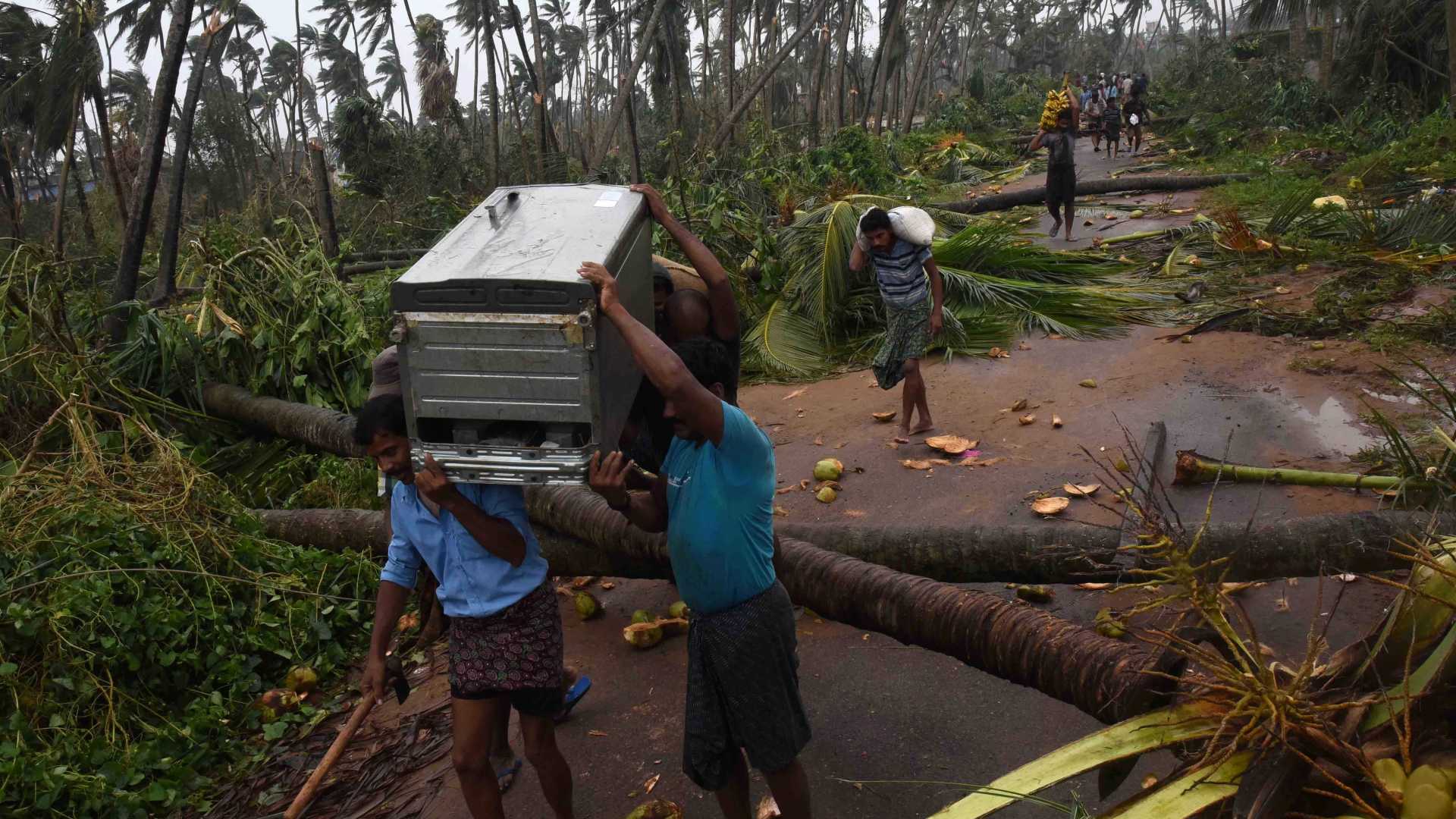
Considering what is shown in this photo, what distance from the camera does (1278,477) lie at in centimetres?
426

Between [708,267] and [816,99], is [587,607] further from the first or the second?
[816,99]

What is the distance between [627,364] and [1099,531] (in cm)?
188

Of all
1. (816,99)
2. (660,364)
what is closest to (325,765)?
(660,364)

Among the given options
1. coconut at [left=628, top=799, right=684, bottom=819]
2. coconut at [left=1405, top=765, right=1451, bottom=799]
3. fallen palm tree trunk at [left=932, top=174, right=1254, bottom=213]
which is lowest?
coconut at [left=628, top=799, right=684, bottom=819]

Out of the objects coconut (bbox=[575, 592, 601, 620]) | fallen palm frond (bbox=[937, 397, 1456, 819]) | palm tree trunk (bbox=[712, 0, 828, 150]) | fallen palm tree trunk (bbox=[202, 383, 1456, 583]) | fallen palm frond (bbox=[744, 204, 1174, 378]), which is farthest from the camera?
palm tree trunk (bbox=[712, 0, 828, 150])

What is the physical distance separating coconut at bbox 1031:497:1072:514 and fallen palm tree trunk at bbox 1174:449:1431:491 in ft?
1.63

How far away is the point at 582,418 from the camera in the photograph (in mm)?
2203

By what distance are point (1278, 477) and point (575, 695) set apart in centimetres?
303

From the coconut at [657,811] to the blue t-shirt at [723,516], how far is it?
862mm

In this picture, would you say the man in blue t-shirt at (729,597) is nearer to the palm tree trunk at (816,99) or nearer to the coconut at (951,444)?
the coconut at (951,444)

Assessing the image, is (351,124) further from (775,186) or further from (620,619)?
(620,619)

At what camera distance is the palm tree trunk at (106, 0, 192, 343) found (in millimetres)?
7105

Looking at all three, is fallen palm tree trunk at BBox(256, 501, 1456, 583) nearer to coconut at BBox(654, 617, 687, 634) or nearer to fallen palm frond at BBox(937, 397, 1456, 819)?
coconut at BBox(654, 617, 687, 634)

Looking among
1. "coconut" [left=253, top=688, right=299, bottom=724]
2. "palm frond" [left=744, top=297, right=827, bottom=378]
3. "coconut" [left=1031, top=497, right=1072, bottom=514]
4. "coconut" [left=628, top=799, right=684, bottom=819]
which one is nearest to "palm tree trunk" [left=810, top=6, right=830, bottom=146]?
"palm frond" [left=744, top=297, right=827, bottom=378]
